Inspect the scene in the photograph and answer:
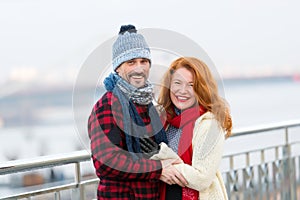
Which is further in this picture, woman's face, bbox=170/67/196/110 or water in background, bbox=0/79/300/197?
water in background, bbox=0/79/300/197

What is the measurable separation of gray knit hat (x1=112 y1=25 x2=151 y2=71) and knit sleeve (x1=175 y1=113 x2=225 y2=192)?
0.35 m

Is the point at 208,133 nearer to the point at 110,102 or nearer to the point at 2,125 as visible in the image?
the point at 110,102

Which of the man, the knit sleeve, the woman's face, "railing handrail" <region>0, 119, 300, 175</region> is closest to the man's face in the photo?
the man

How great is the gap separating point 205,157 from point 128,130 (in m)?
0.33

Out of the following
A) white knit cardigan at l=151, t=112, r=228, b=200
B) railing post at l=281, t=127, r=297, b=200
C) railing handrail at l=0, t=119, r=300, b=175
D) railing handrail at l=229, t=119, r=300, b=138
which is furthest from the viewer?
railing post at l=281, t=127, r=297, b=200

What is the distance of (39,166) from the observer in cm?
234

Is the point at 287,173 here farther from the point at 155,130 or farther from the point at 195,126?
the point at 155,130

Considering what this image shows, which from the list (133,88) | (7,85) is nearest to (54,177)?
(133,88)

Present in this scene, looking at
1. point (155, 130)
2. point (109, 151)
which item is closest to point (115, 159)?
point (109, 151)

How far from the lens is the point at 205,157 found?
1981mm

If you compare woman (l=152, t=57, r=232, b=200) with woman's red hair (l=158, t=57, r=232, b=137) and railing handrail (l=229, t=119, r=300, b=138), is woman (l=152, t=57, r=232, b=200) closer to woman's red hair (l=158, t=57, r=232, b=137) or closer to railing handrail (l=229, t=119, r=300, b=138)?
woman's red hair (l=158, t=57, r=232, b=137)

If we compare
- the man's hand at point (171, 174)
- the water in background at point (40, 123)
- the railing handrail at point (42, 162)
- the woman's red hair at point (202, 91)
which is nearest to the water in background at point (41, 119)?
the water in background at point (40, 123)

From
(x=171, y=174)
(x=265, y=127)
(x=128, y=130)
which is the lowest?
(x=171, y=174)

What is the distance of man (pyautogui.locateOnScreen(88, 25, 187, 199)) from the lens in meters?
1.84
